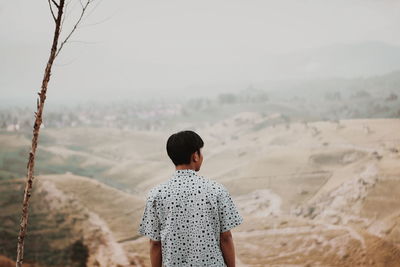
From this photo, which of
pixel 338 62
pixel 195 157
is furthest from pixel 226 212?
pixel 338 62

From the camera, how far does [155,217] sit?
1.57 m

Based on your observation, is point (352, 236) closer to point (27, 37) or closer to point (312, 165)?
point (312, 165)

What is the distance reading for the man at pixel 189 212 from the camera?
1.50 metres

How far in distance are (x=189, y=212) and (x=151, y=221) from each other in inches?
7.5

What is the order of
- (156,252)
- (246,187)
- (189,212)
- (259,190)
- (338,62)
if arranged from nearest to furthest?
(189,212) < (156,252) < (259,190) < (246,187) < (338,62)

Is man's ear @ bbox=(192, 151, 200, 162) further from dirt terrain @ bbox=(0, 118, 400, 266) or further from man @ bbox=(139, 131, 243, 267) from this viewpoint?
dirt terrain @ bbox=(0, 118, 400, 266)

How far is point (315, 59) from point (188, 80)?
7.47 ft

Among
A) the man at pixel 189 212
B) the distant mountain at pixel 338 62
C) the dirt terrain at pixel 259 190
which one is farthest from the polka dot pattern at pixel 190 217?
the distant mountain at pixel 338 62

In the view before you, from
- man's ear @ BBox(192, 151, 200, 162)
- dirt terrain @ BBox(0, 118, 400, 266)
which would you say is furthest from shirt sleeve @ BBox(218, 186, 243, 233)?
dirt terrain @ BBox(0, 118, 400, 266)

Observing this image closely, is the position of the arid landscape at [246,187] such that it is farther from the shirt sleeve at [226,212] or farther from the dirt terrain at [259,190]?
the shirt sleeve at [226,212]

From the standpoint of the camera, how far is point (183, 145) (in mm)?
1525

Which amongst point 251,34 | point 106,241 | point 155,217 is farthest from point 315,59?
point 155,217

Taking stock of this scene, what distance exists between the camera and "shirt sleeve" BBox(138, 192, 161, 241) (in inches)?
60.9

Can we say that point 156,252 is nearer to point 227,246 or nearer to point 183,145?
point 227,246
